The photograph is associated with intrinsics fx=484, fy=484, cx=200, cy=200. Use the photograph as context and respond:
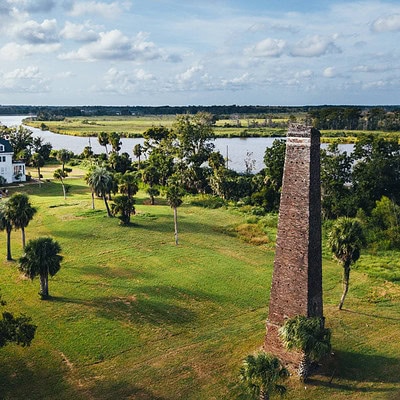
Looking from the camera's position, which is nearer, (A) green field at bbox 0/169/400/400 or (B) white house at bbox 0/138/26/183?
(A) green field at bbox 0/169/400/400

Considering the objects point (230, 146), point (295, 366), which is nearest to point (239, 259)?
point (295, 366)

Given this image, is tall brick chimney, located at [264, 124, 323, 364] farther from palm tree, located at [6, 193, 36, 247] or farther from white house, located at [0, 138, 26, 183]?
white house, located at [0, 138, 26, 183]

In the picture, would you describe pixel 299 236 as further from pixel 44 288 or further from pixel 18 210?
pixel 18 210

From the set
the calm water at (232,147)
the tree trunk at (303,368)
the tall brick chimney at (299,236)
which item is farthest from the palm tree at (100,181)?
the calm water at (232,147)

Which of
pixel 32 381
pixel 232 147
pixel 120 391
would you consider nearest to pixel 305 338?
pixel 120 391

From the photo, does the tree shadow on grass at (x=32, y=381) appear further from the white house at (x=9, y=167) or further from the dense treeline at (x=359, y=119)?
the dense treeline at (x=359, y=119)

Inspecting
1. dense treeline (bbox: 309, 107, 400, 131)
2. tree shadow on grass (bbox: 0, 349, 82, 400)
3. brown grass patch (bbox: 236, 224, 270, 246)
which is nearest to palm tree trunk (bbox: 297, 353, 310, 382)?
tree shadow on grass (bbox: 0, 349, 82, 400)

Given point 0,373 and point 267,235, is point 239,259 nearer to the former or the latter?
point 267,235
